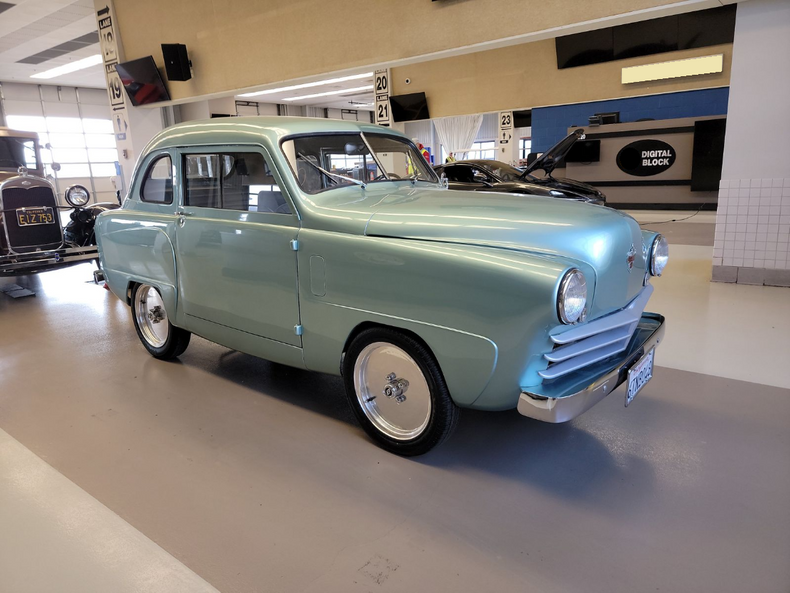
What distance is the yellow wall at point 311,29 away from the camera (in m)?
6.32

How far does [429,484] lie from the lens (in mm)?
2381

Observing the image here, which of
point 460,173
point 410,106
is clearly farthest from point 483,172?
point 410,106

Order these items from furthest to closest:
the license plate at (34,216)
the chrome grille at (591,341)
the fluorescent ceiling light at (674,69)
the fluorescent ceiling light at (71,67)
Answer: the fluorescent ceiling light at (71,67) → the fluorescent ceiling light at (674,69) → the license plate at (34,216) → the chrome grille at (591,341)

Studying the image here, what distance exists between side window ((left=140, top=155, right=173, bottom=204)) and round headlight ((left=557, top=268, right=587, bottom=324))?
2.70m

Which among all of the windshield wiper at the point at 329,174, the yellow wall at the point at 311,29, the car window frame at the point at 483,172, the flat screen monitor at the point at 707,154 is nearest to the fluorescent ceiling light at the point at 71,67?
the yellow wall at the point at 311,29

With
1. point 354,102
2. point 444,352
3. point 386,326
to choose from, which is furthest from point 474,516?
point 354,102

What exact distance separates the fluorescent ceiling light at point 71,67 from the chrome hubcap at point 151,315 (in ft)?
53.0

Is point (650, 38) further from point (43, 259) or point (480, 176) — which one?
point (43, 259)

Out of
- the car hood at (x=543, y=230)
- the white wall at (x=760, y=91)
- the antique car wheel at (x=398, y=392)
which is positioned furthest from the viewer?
the white wall at (x=760, y=91)

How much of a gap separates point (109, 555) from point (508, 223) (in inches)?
81.8

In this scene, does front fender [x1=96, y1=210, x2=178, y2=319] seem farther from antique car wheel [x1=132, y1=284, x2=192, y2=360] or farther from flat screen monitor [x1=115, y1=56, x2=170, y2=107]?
flat screen monitor [x1=115, y1=56, x2=170, y2=107]

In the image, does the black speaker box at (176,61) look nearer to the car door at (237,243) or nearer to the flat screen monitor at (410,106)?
the flat screen monitor at (410,106)

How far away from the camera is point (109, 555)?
200 cm

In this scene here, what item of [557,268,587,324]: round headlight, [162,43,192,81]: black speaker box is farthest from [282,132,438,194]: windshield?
[162,43,192,81]: black speaker box
